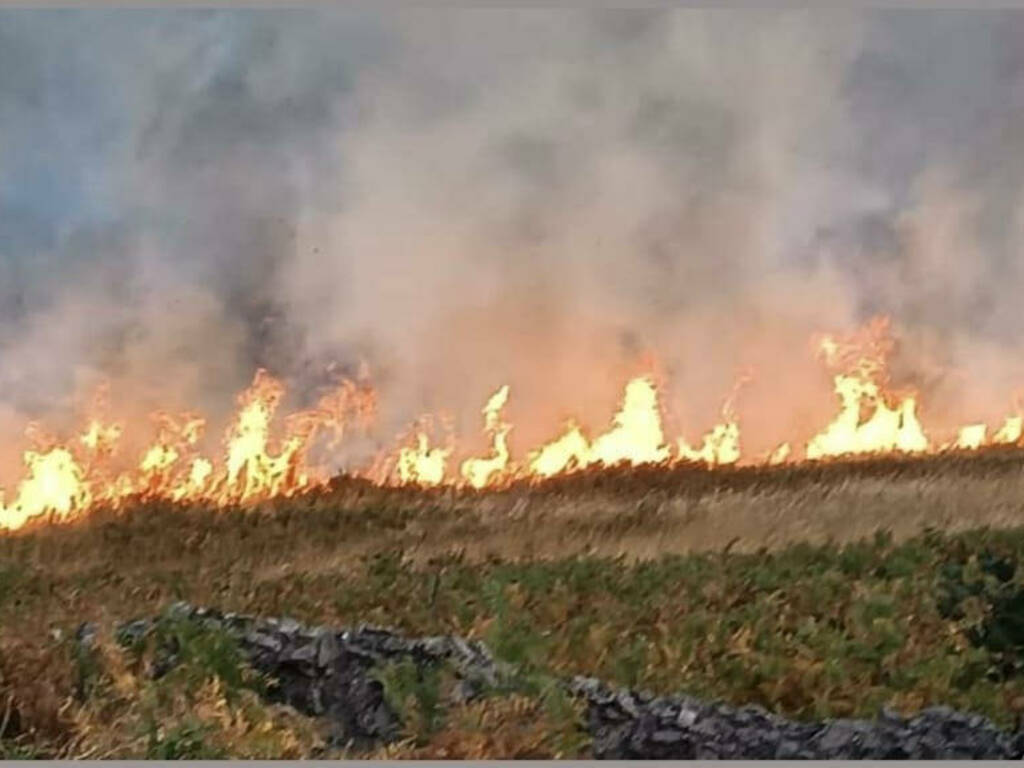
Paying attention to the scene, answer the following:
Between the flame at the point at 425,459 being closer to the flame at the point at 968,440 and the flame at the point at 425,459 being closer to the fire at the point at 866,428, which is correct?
the fire at the point at 866,428

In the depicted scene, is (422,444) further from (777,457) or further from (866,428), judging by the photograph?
(866,428)

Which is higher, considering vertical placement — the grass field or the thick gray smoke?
the thick gray smoke

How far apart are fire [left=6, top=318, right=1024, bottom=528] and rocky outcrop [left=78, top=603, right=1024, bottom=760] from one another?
19 centimetres

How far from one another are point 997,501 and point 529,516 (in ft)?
2.20

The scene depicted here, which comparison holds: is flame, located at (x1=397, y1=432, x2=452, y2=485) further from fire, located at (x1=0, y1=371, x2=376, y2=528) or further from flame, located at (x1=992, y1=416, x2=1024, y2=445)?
flame, located at (x1=992, y1=416, x2=1024, y2=445)

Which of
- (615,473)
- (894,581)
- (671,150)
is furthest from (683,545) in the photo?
(671,150)

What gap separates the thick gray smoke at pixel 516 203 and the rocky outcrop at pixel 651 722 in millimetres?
358

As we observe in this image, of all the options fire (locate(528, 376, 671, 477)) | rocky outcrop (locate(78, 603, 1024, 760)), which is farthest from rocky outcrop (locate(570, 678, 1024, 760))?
fire (locate(528, 376, 671, 477))

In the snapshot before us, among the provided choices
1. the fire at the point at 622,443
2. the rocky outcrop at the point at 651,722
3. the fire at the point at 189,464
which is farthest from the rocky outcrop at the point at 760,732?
the fire at the point at 189,464

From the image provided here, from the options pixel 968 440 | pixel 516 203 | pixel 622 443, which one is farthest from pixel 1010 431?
pixel 516 203

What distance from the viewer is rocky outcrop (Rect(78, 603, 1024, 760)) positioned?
1.93 m

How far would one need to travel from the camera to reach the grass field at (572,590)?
6.30ft

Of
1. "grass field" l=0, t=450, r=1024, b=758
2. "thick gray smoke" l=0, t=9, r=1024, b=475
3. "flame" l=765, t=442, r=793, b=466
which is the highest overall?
"thick gray smoke" l=0, t=9, r=1024, b=475

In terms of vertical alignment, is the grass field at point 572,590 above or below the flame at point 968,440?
below
